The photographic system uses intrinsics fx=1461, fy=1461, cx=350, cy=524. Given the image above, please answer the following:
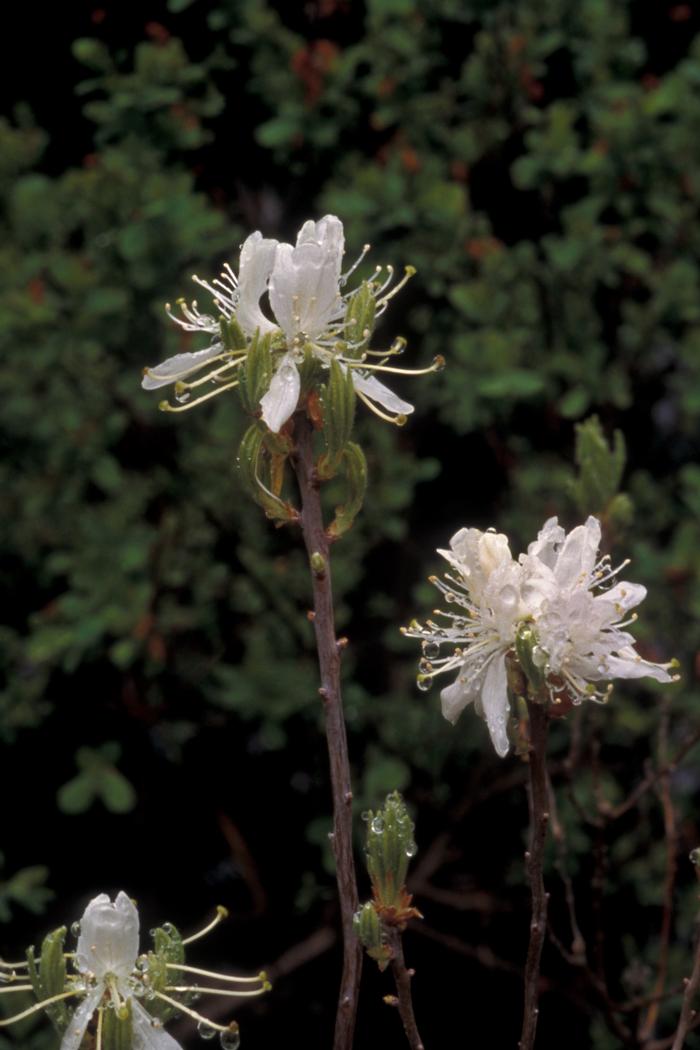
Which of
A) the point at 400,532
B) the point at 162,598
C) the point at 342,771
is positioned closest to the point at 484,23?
the point at 400,532

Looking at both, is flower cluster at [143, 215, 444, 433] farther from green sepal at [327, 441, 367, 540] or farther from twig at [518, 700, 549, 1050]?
twig at [518, 700, 549, 1050]

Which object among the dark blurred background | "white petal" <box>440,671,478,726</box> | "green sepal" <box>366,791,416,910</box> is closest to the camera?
"green sepal" <box>366,791,416,910</box>

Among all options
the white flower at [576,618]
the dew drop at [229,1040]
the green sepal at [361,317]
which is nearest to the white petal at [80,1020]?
the dew drop at [229,1040]

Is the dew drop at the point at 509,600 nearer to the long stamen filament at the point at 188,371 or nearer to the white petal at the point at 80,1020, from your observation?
the long stamen filament at the point at 188,371

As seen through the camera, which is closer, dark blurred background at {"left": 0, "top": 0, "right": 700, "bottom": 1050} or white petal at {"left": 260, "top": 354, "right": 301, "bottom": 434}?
white petal at {"left": 260, "top": 354, "right": 301, "bottom": 434}

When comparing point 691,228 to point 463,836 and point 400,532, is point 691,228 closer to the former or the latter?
point 400,532

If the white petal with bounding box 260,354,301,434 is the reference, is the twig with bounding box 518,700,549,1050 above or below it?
below

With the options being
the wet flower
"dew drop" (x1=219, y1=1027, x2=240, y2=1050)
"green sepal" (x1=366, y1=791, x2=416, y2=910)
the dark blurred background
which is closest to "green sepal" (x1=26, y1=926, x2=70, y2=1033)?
the wet flower

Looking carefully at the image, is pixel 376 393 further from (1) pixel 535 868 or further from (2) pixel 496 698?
(1) pixel 535 868
